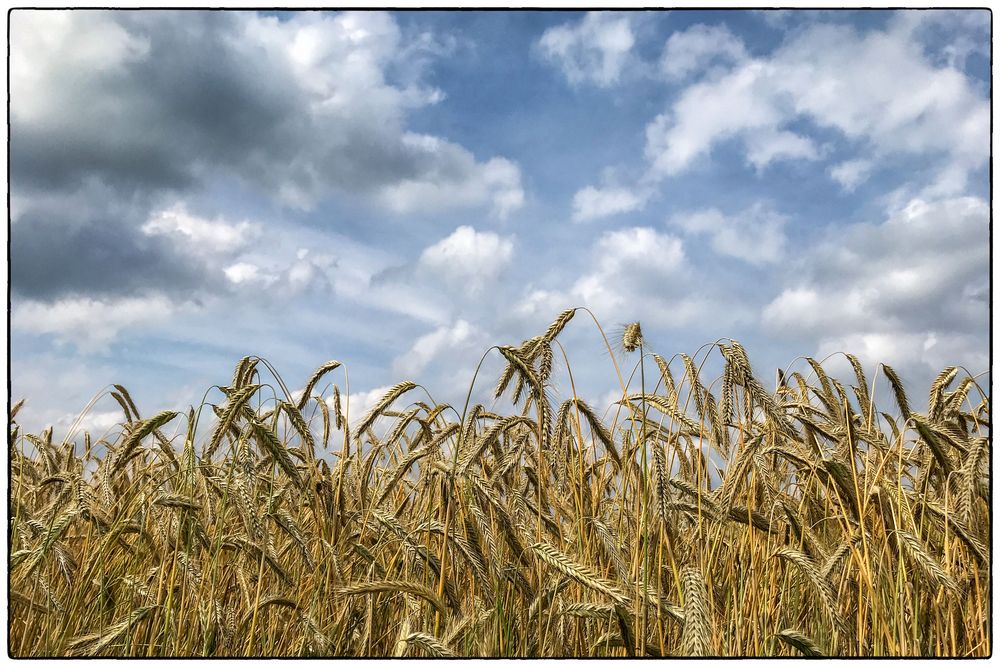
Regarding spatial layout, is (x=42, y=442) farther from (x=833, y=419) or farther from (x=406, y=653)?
(x=833, y=419)

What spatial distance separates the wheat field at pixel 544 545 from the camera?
234cm

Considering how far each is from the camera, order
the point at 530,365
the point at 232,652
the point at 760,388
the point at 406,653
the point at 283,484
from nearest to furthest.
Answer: the point at 406,653 < the point at 530,365 < the point at 760,388 < the point at 232,652 < the point at 283,484

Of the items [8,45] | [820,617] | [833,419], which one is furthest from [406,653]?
[8,45]

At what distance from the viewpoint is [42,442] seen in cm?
464

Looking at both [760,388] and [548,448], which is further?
[548,448]

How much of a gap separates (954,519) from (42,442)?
4958 mm

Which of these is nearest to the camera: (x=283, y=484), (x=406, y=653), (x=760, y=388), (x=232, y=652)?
(x=406, y=653)

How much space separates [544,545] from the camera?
85.7 inches

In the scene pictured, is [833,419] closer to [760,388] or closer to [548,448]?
[760,388]

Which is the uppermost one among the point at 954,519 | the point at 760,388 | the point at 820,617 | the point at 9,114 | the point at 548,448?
the point at 9,114

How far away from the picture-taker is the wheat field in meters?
2.34

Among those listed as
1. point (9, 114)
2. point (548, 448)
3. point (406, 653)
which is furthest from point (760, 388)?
point (9, 114)

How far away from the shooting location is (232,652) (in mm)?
2801

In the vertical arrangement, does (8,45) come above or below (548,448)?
above
